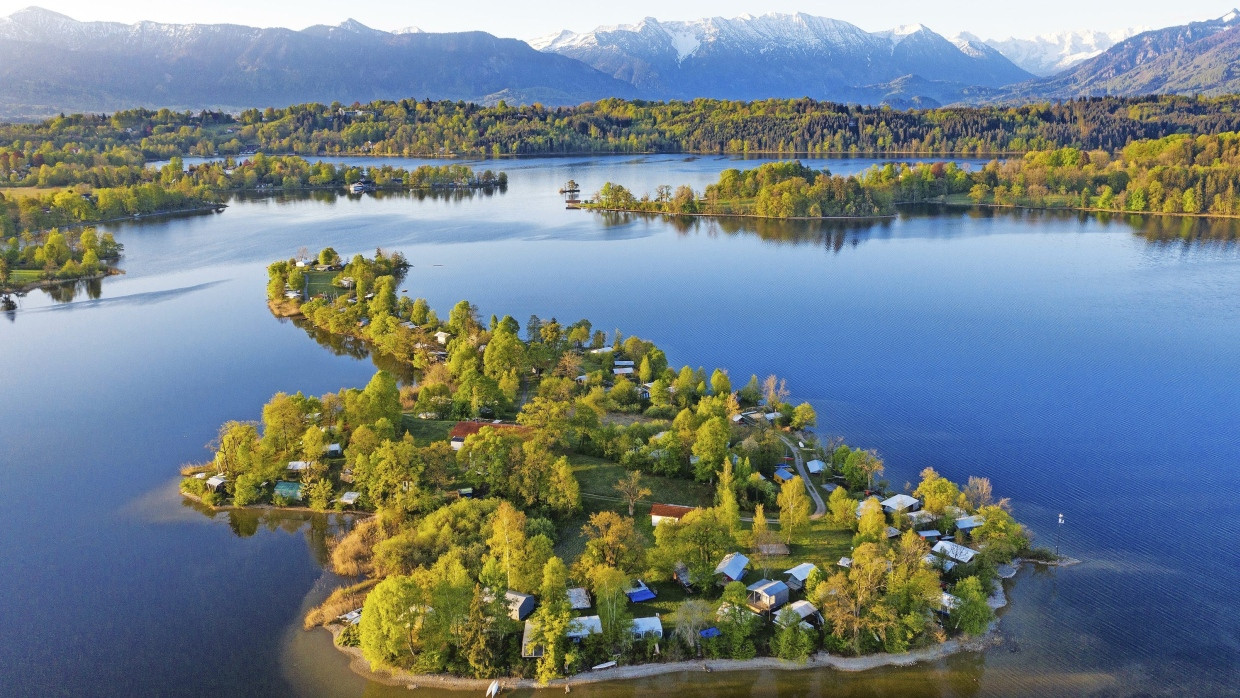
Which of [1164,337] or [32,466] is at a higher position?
[1164,337]

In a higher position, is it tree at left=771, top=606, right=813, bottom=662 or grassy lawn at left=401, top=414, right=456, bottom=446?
grassy lawn at left=401, top=414, right=456, bottom=446

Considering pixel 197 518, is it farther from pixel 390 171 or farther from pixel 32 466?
pixel 390 171

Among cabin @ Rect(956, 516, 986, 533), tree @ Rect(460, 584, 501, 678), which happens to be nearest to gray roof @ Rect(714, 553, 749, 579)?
tree @ Rect(460, 584, 501, 678)

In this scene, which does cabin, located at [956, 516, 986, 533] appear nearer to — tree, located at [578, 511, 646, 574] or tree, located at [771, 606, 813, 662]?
tree, located at [771, 606, 813, 662]

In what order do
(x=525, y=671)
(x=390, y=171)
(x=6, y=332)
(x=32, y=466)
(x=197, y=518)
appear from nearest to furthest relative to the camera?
1. (x=525, y=671)
2. (x=197, y=518)
3. (x=32, y=466)
4. (x=6, y=332)
5. (x=390, y=171)

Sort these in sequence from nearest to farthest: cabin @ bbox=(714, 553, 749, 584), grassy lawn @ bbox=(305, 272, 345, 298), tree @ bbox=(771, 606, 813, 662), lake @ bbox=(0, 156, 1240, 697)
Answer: tree @ bbox=(771, 606, 813, 662), lake @ bbox=(0, 156, 1240, 697), cabin @ bbox=(714, 553, 749, 584), grassy lawn @ bbox=(305, 272, 345, 298)

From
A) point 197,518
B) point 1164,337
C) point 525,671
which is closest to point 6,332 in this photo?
point 197,518

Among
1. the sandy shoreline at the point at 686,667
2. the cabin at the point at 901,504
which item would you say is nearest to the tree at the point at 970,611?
the sandy shoreline at the point at 686,667

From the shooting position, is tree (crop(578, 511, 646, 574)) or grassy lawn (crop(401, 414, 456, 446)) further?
grassy lawn (crop(401, 414, 456, 446))
